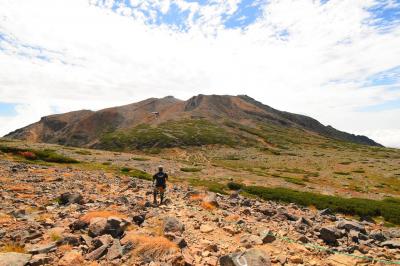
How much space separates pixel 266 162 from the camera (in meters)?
92.5

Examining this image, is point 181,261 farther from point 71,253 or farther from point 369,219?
point 369,219

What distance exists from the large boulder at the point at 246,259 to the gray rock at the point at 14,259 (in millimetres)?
6651

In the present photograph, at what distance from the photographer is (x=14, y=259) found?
34.7 feet

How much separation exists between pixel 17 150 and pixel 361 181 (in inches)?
2657

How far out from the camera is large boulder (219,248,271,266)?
11242 millimetres

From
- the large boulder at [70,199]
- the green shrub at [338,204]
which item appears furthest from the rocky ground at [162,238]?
the green shrub at [338,204]

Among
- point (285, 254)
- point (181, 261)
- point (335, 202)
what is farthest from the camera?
point (335, 202)

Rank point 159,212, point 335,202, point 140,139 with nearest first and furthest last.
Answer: point 159,212 < point 335,202 < point 140,139

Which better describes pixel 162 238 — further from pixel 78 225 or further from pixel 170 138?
pixel 170 138

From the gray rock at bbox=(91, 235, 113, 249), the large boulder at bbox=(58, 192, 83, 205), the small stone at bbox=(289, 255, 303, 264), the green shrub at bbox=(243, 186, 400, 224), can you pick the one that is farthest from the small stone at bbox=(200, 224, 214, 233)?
the green shrub at bbox=(243, 186, 400, 224)

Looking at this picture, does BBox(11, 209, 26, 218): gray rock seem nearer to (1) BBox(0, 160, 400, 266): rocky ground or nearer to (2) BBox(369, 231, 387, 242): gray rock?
(1) BBox(0, 160, 400, 266): rocky ground

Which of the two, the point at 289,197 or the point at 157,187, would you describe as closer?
the point at 157,187

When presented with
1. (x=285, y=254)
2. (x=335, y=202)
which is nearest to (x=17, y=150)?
→ (x=335, y=202)

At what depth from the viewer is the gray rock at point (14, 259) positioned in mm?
10318
